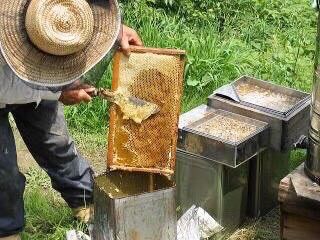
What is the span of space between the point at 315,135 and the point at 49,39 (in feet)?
5.21

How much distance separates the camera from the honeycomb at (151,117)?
407 centimetres

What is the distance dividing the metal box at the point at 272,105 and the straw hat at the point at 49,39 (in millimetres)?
1356

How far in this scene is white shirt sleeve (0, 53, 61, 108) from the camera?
3715 millimetres

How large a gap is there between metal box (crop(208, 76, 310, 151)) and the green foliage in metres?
1.07

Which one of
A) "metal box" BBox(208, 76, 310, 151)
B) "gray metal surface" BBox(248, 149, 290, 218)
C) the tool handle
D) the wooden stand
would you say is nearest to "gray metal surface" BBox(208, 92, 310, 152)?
"metal box" BBox(208, 76, 310, 151)

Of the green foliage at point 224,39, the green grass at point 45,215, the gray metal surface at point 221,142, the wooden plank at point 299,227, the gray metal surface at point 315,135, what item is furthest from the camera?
the green foliage at point 224,39

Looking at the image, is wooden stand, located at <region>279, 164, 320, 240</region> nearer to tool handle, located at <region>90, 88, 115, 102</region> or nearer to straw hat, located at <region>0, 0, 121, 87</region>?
tool handle, located at <region>90, 88, 115, 102</region>

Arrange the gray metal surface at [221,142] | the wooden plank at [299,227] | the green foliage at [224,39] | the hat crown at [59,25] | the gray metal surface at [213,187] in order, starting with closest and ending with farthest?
1. the hat crown at [59,25]
2. the wooden plank at [299,227]
3. the gray metal surface at [221,142]
4. the gray metal surface at [213,187]
5. the green foliage at [224,39]

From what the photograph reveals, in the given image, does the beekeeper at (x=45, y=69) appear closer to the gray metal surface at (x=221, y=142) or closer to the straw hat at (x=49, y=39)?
the straw hat at (x=49, y=39)

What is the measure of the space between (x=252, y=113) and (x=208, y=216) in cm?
77

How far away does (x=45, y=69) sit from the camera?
3.59 metres

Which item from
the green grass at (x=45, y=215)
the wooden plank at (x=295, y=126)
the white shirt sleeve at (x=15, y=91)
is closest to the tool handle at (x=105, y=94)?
the white shirt sleeve at (x=15, y=91)

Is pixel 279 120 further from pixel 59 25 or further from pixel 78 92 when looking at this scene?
pixel 59 25

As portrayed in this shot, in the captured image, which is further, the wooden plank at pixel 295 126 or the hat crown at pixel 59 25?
the wooden plank at pixel 295 126
